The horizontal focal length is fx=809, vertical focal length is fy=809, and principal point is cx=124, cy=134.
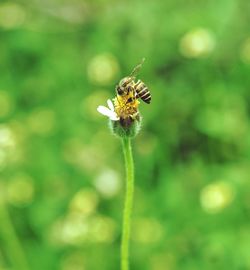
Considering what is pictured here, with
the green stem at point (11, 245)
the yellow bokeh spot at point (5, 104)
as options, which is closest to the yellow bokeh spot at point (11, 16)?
the yellow bokeh spot at point (5, 104)

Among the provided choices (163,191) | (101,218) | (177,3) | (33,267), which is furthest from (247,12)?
(33,267)

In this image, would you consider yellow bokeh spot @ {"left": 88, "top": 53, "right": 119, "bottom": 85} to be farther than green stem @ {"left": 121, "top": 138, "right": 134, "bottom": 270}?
Yes

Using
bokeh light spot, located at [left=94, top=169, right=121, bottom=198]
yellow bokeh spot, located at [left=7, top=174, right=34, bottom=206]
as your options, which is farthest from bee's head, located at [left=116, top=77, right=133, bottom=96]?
yellow bokeh spot, located at [left=7, top=174, right=34, bottom=206]

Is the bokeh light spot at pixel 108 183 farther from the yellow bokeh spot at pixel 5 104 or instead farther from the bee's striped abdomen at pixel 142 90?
the bee's striped abdomen at pixel 142 90

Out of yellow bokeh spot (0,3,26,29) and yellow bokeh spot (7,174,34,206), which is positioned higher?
yellow bokeh spot (0,3,26,29)

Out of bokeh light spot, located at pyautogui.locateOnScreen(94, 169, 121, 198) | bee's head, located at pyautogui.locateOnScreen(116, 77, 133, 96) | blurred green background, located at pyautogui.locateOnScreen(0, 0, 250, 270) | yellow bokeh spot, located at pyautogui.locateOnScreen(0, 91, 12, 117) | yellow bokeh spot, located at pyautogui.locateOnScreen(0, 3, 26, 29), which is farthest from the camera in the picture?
yellow bokeh spot, located at pyautogui.locateOnScreen(0, 3, 26, 29)

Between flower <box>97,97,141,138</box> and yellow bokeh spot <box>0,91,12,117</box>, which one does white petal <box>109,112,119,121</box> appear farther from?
yellow bokeh spot <box>0,91,12,117</box>

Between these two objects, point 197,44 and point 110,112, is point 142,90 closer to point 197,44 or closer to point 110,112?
point 110,112

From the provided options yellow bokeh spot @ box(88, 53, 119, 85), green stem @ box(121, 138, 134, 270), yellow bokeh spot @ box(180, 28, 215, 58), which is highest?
yellow bokeh spot @ box(88, 53, 119, 85)
